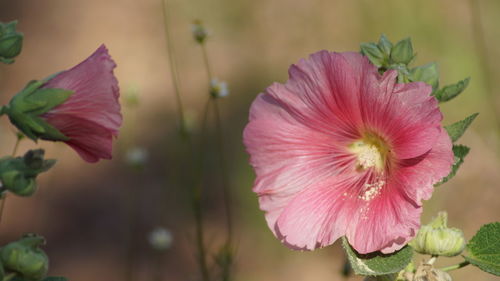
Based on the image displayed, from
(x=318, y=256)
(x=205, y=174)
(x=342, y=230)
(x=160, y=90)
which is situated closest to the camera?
(x=342, y=230)

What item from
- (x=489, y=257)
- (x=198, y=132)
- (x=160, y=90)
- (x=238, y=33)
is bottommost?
(x=489, y=257)

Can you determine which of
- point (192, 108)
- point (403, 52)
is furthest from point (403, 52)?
point (192, 108)

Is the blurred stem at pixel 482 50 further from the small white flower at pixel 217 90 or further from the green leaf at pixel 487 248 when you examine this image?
the green leaf at pixel 487 248

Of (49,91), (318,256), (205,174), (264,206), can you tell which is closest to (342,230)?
(264,206)

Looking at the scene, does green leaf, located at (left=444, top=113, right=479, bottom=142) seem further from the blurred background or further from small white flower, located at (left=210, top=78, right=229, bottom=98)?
the blurred background

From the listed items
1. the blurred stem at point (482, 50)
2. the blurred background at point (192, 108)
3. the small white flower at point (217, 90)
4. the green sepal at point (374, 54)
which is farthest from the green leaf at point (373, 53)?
the blurred stem at point (482, 50)

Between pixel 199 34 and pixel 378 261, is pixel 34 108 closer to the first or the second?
pixel 378 261

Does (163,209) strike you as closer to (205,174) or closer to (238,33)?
(205,174)
